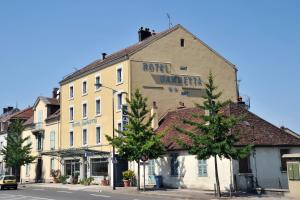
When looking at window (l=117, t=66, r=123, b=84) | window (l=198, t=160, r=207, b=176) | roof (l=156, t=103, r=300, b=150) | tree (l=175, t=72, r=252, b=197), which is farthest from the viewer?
window (l=117, t=66, r=123, b=84)

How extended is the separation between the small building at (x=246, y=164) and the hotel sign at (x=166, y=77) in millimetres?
7655

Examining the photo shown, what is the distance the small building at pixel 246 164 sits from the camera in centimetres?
3020

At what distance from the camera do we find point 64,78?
5212cm

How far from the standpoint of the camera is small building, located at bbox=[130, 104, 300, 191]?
30.2m

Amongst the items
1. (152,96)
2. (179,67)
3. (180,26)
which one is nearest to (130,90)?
(152,96)

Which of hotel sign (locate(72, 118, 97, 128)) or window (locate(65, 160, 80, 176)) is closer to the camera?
hotel sign (locate(72, 118, 97, 128))

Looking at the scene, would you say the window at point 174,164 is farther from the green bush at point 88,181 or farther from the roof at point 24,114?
the roof at point 24,114

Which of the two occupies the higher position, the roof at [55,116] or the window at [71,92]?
the window at [71,92]

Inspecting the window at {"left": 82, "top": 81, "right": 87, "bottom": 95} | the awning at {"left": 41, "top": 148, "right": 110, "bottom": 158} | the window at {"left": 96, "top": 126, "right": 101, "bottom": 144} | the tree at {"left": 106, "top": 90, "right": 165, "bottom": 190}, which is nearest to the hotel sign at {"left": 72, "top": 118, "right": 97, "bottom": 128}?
the window at {"left": 96, "top": 126, "right": 101, "bottom": 144}

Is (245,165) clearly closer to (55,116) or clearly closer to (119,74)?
(119,74)

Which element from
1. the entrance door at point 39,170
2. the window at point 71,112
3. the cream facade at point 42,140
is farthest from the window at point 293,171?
the entrance door at point 39,170

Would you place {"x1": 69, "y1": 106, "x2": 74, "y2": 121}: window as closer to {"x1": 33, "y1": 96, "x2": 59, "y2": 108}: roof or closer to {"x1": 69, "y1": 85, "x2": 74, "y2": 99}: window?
{"x1": 69, "y1": 85, "x2": 74, "y2": 99}: window

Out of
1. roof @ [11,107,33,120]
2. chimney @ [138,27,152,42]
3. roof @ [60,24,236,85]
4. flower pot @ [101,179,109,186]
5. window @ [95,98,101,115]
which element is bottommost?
flower pot @ [101,179,109,186]

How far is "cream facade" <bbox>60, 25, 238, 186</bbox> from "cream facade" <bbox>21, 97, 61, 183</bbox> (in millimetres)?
4702
